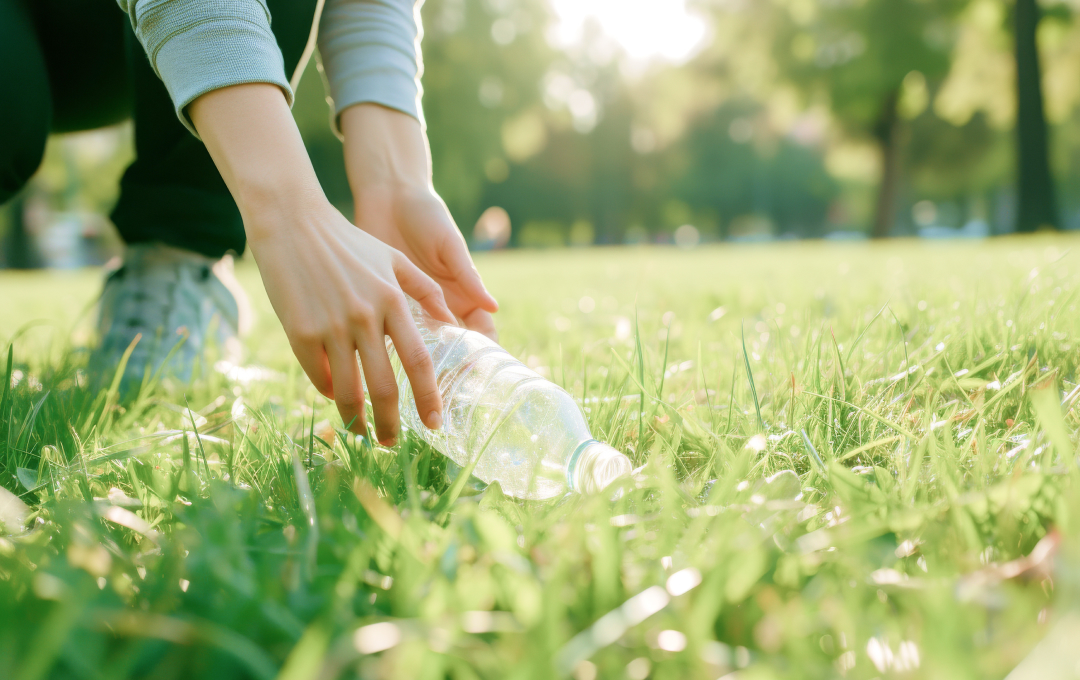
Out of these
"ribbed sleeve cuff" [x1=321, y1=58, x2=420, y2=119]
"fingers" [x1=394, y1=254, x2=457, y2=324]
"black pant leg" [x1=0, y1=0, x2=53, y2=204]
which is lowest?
"fingers" [x1=394, y1=254, x2=457, y2=324]

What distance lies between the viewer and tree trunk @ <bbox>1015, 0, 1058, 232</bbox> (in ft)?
41.8

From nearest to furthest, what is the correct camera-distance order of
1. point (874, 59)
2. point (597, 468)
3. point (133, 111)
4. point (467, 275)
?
point (597, 468), point (467, 275), point (133, 111), point (874, 59)

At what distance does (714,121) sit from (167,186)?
4171 centimetres

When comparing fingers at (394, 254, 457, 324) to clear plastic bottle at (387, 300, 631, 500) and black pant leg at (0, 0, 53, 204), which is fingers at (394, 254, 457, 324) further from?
black pant leg at (0, 0, 53, 204)

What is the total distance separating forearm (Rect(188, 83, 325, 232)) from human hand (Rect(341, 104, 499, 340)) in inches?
17.2

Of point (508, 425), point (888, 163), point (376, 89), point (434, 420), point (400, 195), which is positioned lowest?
point (888, 163)

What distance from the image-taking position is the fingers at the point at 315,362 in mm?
1102

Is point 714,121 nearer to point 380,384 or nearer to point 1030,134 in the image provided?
point 1030,134

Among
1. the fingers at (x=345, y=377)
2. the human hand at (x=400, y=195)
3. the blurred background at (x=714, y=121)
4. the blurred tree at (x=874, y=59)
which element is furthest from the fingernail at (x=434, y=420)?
the blurred tree at (x=874, y=59)

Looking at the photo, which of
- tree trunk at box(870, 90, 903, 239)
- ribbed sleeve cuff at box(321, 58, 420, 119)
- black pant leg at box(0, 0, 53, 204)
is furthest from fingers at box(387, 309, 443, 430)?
tree trunk at box(870, 90, 903, 239)

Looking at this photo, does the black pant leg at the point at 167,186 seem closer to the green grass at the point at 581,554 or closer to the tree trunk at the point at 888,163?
the green grass at the point at 581,554

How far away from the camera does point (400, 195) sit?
63.5 inches

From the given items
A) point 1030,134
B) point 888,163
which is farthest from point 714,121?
point 1030,134

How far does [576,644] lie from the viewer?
1.87 feet
